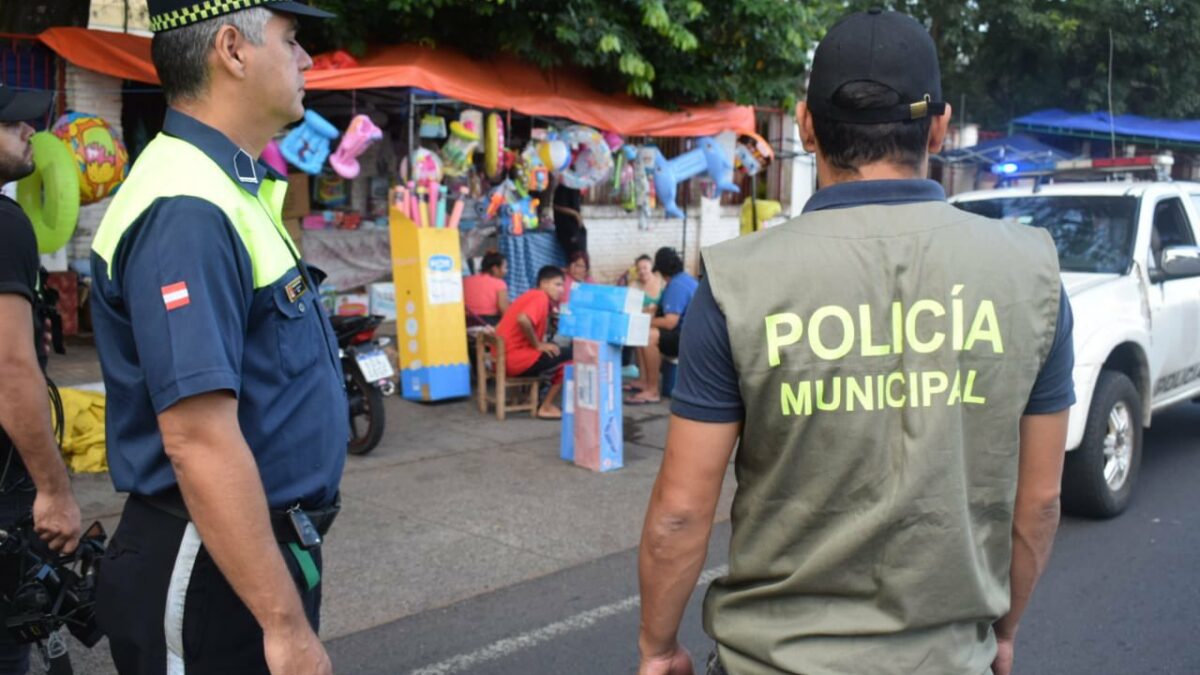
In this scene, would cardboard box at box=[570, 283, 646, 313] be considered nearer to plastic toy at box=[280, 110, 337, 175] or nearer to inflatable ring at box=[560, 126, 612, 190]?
plastic toy at box=[280, 110, 337, 175]

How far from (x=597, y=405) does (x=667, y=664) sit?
5.55 m

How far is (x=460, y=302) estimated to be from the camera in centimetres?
946

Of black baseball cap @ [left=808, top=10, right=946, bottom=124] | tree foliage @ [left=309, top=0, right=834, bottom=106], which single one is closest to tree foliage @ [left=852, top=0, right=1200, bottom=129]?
tree foliage @ [left=309, top=0, right=834, bottom=106]

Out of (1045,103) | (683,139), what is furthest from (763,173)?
(1045,103)

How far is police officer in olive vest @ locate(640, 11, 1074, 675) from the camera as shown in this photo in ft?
5.53

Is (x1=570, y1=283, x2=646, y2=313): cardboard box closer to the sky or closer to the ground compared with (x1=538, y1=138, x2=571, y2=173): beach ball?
closer to the ground

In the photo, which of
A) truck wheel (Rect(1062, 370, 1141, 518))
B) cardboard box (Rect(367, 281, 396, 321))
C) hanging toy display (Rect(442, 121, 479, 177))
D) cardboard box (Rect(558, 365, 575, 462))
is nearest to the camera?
truck wheel (Rect(1062, 370, 1141, 518))

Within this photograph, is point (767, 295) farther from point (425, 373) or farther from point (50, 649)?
point (425, 373)

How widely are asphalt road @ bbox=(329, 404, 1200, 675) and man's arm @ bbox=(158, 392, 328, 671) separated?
2.57 meters

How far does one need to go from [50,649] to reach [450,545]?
10.4ft

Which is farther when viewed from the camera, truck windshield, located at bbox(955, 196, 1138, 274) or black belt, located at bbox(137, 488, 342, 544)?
truck windshield, located at bbox(955, 196, 1138, 274)

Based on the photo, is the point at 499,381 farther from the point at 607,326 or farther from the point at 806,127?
the point at 806,127

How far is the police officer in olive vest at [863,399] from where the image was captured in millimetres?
1685

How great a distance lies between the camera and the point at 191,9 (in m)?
1.88
